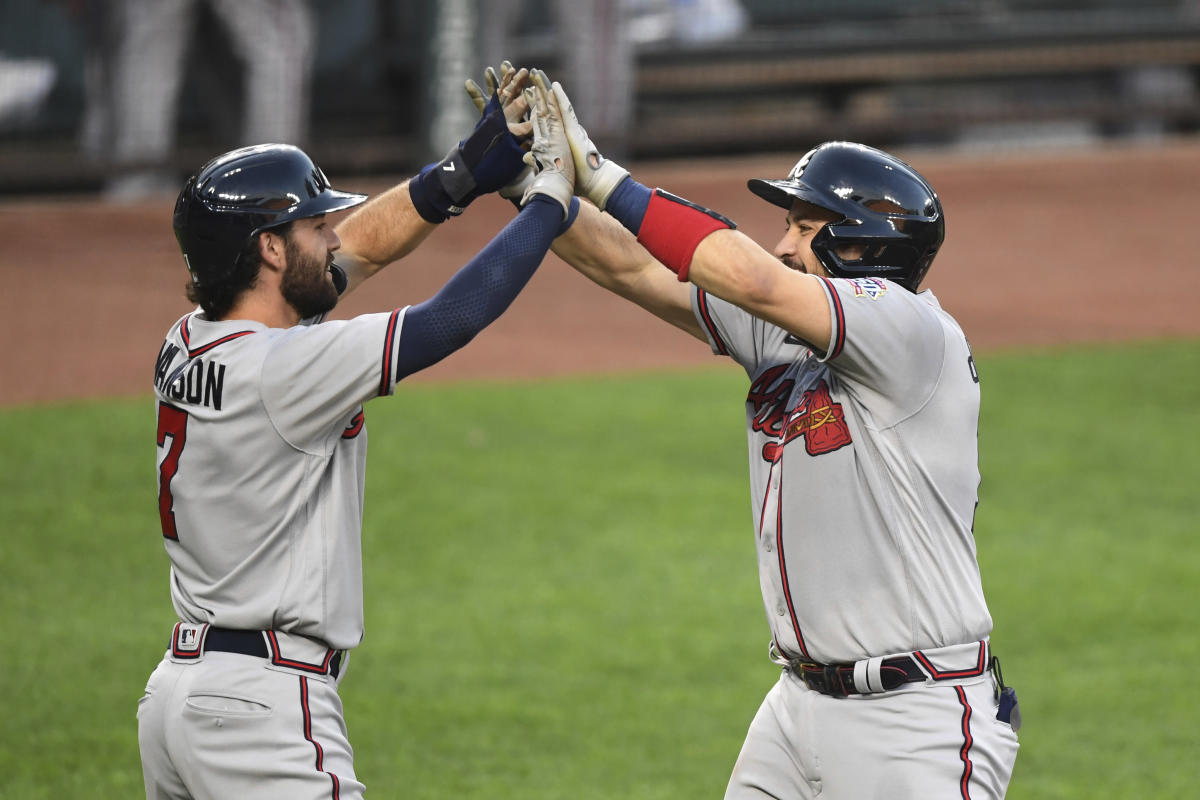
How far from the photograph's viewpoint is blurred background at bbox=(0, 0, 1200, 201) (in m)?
14.8

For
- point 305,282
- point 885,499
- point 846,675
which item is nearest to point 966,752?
point 846,675

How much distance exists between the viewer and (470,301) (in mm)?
3225

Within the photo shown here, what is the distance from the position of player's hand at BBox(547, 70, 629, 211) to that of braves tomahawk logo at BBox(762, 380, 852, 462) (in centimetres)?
65

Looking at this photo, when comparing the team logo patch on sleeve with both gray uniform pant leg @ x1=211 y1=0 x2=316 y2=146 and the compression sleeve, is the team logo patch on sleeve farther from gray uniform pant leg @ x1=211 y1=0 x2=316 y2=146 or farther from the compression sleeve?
gray uniform pant leg @ x1=211 y1=0 x2=316 y2=146

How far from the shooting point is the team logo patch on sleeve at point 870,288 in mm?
3282

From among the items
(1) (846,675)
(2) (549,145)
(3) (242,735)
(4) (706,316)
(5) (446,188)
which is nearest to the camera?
(3) (242,735)

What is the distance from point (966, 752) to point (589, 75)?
13.8 metres

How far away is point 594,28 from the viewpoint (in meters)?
16.2

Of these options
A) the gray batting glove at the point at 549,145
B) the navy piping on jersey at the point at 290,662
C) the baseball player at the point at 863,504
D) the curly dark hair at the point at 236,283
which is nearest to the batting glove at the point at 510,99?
the gray batting glove at the point at 549,145

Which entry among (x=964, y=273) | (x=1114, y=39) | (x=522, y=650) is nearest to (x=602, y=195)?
(x=522, y=650)

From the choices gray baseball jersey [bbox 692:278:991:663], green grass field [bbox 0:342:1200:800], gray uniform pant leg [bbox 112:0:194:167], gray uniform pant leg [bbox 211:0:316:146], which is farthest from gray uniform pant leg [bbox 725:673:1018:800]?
gray uniform pant leg [bbox 112:0:194:167]

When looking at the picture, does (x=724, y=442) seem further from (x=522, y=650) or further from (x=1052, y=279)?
(x=1052, y=279)

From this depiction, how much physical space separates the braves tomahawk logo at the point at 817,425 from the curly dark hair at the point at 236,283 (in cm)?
119

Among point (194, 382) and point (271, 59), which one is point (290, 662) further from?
point (271, 59)
